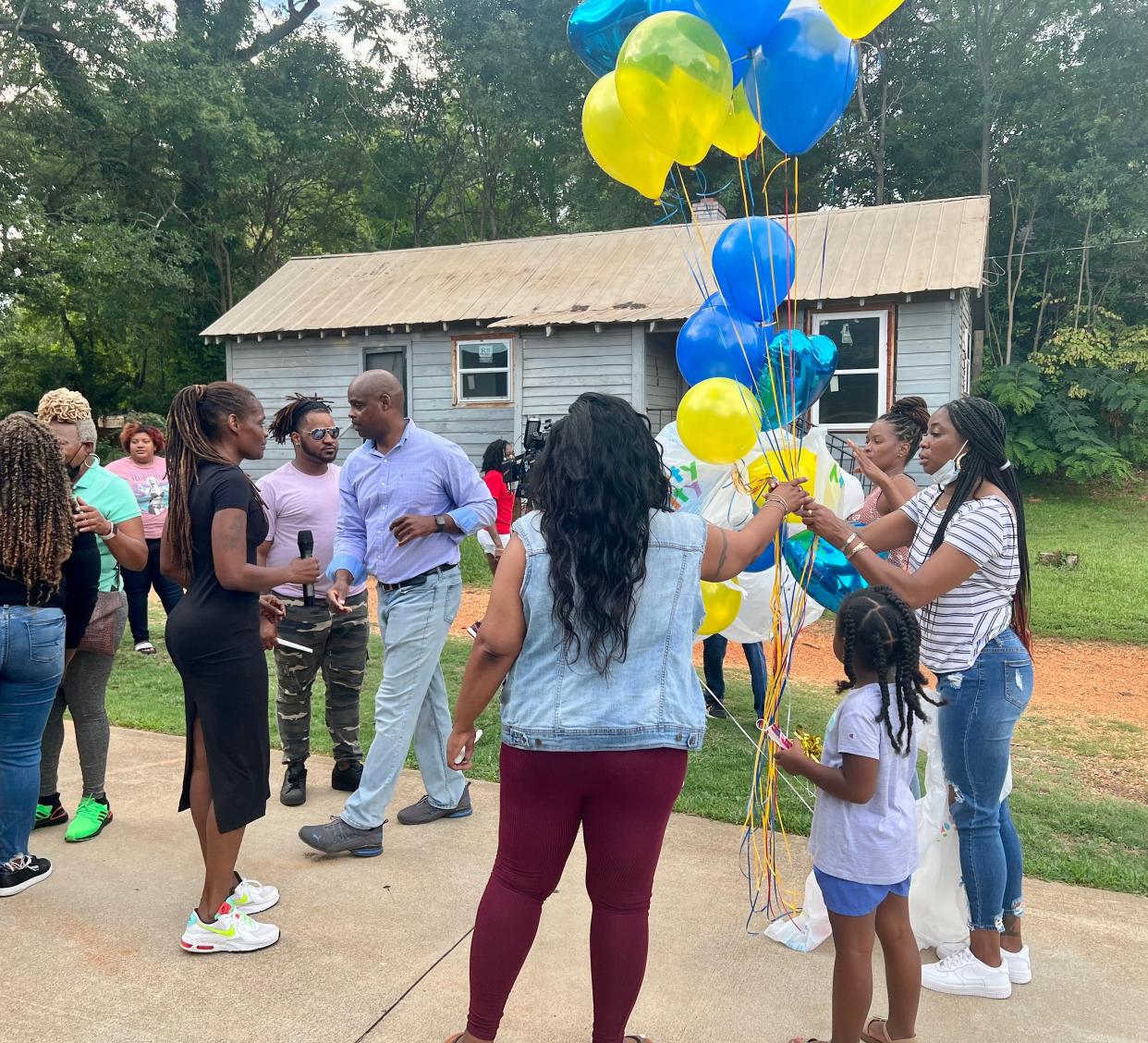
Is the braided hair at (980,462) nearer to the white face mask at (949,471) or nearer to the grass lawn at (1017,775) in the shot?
the white face mask at (949,471)

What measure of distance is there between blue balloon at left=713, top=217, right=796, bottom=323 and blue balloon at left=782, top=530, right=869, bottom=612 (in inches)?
31.6

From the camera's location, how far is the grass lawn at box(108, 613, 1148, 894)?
3.73m

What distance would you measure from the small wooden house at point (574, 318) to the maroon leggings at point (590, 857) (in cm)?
968

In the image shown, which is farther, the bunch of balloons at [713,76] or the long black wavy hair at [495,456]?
the long black wavy hair at [495,456]

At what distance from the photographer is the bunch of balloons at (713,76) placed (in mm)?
2838

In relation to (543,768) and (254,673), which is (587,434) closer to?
(543,768)

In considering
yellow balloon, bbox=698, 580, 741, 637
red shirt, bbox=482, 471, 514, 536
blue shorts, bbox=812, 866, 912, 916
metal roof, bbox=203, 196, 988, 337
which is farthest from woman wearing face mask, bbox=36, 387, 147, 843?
metal roof, bbox=203, 196, 988, 337

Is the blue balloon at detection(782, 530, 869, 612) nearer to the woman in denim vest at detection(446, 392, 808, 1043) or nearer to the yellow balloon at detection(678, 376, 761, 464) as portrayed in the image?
the yellow balloon at detection(678, 376, 761, 464)

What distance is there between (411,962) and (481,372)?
12120 millimetres

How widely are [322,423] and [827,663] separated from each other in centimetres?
490

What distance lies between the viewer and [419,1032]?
2.58 meters

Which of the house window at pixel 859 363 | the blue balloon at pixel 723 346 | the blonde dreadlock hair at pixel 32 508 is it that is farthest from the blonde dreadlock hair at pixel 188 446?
the house window at pixel 859 363

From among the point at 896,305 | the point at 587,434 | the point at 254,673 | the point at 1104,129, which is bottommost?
the point at 254,673

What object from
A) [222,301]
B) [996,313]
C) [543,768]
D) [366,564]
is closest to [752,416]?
[543,768]
